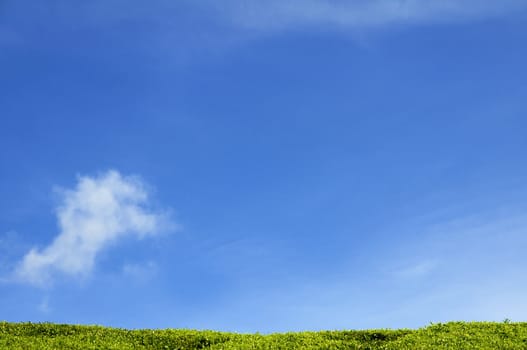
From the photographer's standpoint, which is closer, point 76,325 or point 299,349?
point 299,349

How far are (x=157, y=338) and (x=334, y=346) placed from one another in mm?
8260

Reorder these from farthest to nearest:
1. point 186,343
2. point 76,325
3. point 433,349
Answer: point 76,325 < point 186,343 < point 433,349

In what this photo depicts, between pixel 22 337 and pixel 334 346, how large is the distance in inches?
572

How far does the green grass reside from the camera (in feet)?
86.0

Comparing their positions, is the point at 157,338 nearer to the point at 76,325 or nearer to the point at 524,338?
the point at 76,325

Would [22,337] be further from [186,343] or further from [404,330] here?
[404,330]

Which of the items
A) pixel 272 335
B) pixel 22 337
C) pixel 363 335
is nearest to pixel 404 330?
→ pixel 363 335

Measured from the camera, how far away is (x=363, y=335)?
27.9 meters

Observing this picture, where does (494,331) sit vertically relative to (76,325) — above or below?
below

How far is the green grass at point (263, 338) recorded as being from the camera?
26.2 metres

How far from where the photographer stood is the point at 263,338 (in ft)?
90.5

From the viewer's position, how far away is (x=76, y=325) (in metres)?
29.0

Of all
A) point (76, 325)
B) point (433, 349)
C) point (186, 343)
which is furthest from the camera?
point (76, 325)

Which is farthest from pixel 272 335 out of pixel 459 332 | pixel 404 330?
pixel 459 332
